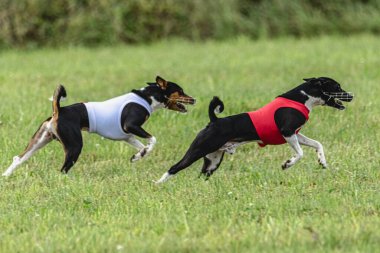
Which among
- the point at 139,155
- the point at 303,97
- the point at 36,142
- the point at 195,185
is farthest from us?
the point at 139,155

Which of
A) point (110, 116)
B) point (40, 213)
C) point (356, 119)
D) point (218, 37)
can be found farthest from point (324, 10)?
point (40, 213)

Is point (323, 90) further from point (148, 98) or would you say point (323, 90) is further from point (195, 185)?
point (148, 98)

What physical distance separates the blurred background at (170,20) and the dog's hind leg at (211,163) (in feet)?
41.6

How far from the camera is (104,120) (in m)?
9.22

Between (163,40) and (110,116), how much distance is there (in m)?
12.5

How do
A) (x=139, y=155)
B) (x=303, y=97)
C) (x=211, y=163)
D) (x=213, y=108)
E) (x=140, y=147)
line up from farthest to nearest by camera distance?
(x=140, y=147), (x=139, y=155), (x=211, y=163), (x=303, y=97), (x=213, y=108)

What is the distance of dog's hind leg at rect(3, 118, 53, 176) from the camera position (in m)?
9.11

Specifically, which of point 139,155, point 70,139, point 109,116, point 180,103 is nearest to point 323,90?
point 180,103

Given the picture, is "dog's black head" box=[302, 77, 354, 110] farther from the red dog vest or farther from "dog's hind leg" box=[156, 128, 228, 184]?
"dog's hind leg" box=[156, 128, 228, 184]

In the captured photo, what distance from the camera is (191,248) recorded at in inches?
256

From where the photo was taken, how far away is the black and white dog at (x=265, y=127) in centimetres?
857

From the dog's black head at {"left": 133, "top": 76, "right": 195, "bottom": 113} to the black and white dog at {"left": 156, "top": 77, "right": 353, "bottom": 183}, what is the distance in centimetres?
88

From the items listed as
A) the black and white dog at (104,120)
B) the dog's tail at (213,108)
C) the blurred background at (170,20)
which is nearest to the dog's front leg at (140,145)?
the black and white dog at (104,120)

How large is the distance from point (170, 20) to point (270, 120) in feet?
44.0
